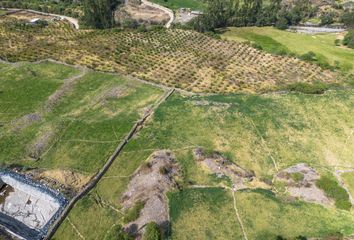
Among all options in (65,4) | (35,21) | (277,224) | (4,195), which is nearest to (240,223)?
(277,224)

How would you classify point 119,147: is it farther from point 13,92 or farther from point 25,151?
point 13,92

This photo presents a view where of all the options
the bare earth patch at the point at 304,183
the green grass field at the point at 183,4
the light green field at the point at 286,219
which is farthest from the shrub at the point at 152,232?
the green grass field at the point at 183,4

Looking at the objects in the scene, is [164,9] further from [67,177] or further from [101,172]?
[67,177]

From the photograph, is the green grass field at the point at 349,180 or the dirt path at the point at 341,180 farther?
the green grass field at the point at 349,180

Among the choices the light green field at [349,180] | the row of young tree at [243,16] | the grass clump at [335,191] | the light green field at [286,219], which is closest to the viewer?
the light green field at [286,219]

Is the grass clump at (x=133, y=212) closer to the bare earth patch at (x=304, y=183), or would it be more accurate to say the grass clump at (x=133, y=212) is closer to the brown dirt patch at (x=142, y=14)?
the bare earth patch at (x=304, y=183)
